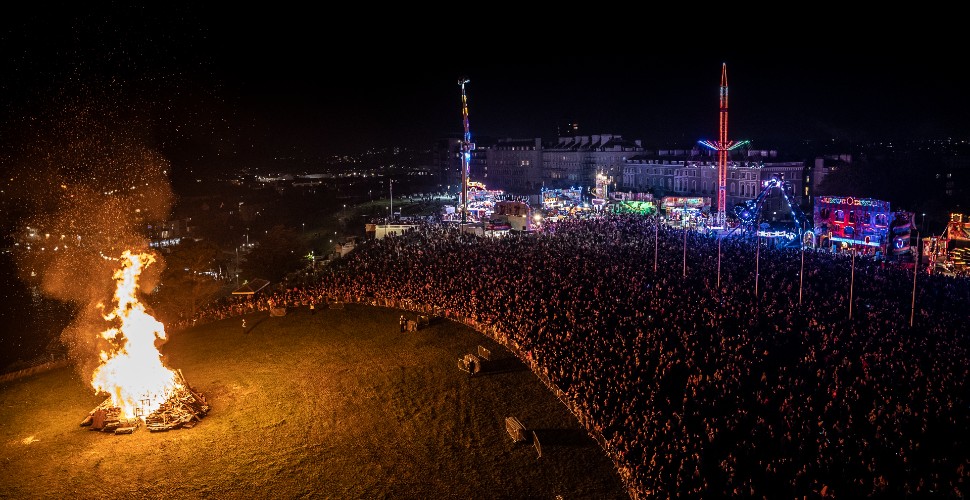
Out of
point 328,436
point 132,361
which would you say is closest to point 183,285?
point 132,361

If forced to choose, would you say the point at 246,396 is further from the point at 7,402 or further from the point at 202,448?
the point at 7,402

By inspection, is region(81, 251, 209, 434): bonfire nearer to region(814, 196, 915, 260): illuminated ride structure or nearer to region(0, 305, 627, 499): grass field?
region(0, 305, 627, 499): grass field

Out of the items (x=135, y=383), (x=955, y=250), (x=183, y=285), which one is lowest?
(x=135, y=383)

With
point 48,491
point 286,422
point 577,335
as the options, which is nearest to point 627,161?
A: point 577,335

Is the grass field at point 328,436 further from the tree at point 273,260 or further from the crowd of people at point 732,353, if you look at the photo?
the tree at point 273,260

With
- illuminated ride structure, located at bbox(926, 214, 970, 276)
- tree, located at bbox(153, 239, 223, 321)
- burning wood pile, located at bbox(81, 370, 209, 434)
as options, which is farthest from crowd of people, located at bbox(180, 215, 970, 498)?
burning wood pile, located at bbox(81, 370, 209, 434)

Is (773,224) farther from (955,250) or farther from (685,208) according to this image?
(955,250)
